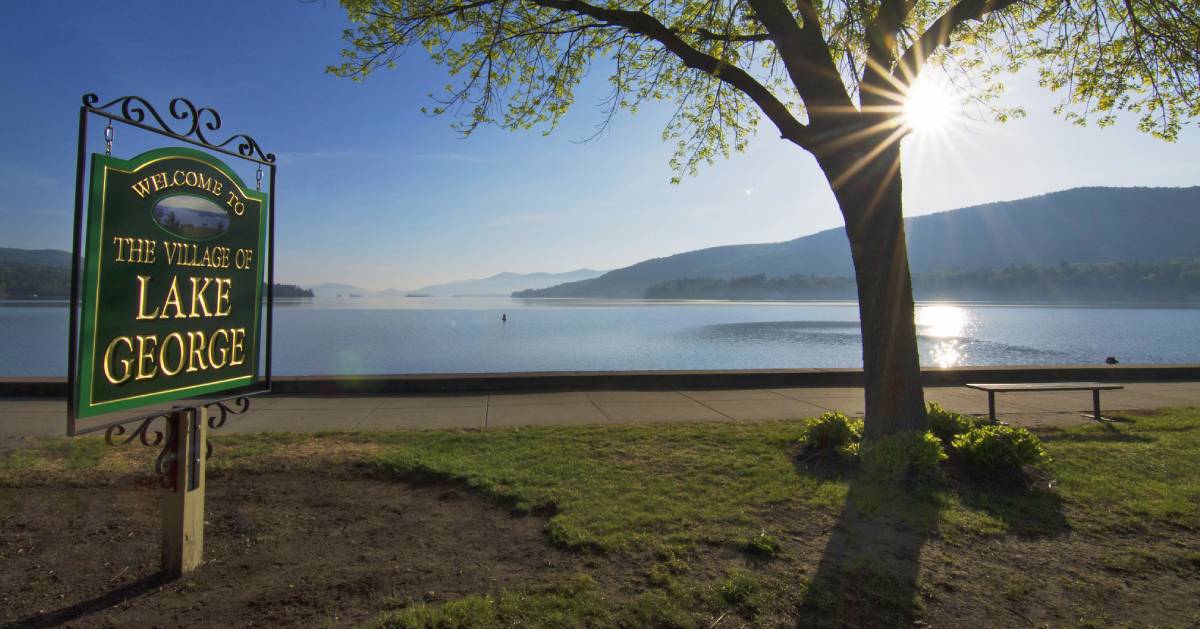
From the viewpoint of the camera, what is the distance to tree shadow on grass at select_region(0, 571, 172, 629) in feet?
9.35

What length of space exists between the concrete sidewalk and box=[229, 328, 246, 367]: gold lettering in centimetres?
369

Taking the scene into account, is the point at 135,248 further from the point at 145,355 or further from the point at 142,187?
the point at 145,355

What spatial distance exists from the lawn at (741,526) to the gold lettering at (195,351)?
Answer: 120 cm

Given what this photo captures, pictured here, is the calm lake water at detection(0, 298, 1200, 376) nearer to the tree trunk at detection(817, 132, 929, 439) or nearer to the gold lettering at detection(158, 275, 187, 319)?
the tree trunk at detection(817, 132, 929, 439)

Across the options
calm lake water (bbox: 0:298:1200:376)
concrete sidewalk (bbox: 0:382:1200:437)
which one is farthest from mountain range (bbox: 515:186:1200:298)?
concrete sidewalk (bbox: 0:382:1200:437)

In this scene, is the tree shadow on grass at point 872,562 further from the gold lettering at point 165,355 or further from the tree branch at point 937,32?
the tree branch at point 937,32

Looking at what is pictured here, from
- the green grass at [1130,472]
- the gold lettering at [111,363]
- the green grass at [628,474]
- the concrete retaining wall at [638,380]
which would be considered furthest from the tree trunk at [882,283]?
the gold lettering at [111,363]

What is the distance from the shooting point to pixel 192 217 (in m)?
3.42

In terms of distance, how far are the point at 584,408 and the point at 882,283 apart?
14.9ft

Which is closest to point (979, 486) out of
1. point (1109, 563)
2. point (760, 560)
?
point (1109, 563)

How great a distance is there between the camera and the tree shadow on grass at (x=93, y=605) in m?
2.85

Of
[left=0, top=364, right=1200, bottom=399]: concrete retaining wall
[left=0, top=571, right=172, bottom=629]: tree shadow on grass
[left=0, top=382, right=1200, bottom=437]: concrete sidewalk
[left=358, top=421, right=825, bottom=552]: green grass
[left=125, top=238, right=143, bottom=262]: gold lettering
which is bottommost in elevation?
[left=0, top=571, right=172, bottom=629]: tree shadow on grass

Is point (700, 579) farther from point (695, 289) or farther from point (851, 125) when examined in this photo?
point (695, 289)

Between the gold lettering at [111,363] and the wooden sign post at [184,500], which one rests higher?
the gold lettering at [111,363]
